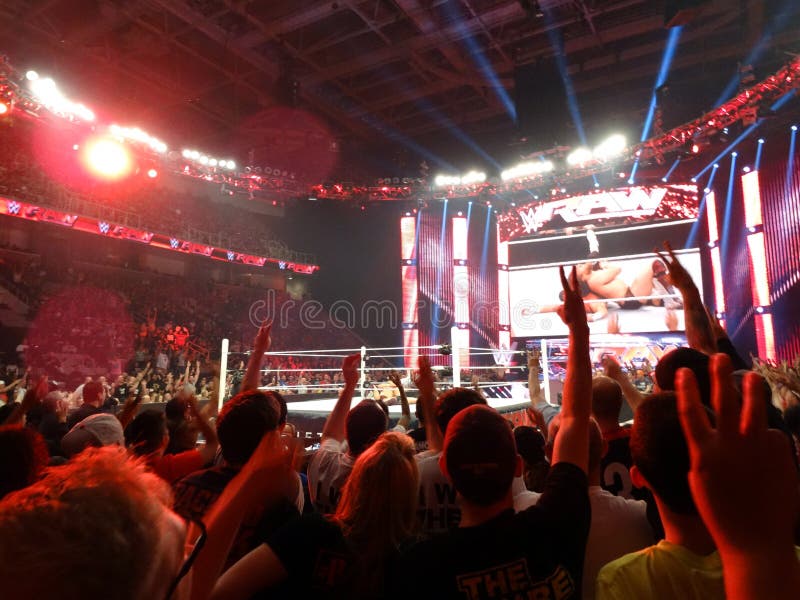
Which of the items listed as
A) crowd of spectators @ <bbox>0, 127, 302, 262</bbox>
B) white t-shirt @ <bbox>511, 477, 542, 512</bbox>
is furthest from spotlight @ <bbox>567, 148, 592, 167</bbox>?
white t-shirt @ <bbox>511, 477, 542, 512</bbox>

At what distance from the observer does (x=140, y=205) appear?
18391 mm

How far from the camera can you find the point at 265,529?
1.58m

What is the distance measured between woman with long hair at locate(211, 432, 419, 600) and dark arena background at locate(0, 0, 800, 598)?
585 cm

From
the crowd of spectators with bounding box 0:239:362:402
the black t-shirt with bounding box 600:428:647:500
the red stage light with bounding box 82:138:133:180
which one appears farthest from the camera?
the crowd of spectators with bounding box 0:239:362:402

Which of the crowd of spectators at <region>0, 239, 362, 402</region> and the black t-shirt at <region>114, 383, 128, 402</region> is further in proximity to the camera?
the crowd of spectators at <region>0, 239, 362, 402</region>

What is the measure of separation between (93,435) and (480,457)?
2368 millimetres

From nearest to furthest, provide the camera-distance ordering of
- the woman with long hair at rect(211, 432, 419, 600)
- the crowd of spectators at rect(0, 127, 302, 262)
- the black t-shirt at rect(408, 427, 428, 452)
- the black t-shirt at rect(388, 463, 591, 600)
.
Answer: the black t-shirt at rect(388, 463, 591, 600), the woman with long hair at rect(211, 432, 419, 600), the black t-shirt at rect(408, 427, 428, 452), the crowd of spectators at rect(0, 127, 302, 262)

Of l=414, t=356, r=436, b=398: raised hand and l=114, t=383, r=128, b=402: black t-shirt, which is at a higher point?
l=414, t=356, r=436, b=398: raised hand

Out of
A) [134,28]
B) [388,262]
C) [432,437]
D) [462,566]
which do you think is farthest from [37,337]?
[462,566]

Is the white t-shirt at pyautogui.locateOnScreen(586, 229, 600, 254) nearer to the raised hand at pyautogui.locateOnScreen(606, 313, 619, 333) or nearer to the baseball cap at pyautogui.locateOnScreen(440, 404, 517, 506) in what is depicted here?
the raised hand at pyautogui.locateOnScreen(606, 313, 619, 333)

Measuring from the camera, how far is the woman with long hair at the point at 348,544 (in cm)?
129

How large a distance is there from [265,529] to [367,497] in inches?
14.8

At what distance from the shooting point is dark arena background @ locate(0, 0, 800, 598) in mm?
10805

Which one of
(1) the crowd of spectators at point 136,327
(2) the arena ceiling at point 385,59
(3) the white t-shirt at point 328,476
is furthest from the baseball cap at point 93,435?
(2) the arena ceiling at point 385,59
